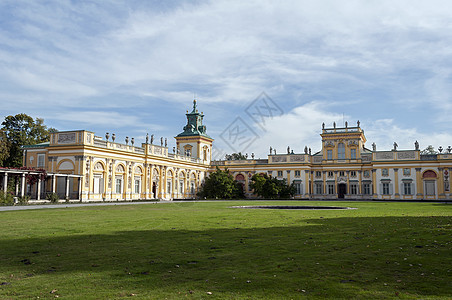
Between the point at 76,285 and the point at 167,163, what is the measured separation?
49134 millimetres

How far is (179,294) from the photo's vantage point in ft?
18.6

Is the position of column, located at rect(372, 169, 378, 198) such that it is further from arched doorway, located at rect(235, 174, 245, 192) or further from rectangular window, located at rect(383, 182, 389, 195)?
arched doorway, located at rect(235, 174, 245, 192)

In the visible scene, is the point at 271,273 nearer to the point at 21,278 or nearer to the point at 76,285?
the point at 76,285

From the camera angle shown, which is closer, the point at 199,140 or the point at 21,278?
the point at 21,278

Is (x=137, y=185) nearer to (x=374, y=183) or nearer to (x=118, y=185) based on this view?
(x=118, y=185)

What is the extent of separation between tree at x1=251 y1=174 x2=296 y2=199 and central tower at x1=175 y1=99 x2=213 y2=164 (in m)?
11.1

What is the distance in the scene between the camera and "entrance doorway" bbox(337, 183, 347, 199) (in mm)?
61844

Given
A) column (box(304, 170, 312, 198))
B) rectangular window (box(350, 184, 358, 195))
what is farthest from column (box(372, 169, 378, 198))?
column (box(304, 170, 312, 198))

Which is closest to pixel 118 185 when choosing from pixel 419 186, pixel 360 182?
pixel 360 182

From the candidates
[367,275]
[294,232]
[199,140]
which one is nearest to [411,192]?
[199,140]

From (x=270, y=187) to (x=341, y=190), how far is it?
12.0 meters

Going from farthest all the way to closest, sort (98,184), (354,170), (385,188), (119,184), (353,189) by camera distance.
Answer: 1. (354,170)
2. (353,189)
3. (385,188)
4. (119,184)
5. (98,184)

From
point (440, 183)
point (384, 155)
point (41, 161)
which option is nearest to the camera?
point (41, 161)

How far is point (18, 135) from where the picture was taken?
51406 mm
